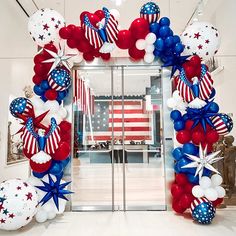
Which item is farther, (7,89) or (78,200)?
(7,89)

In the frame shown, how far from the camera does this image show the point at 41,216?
3322 millimetres

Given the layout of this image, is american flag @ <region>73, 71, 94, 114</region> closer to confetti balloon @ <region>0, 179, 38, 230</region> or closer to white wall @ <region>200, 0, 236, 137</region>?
confetti balloon @ <region>0, 179, 38, 230</region>

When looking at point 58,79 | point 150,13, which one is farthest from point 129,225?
point 150,13

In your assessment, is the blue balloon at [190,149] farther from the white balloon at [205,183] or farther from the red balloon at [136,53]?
the red balloon at [136,53]

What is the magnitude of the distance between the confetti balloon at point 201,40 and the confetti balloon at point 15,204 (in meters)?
2.85

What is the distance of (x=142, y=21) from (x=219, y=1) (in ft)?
9.83

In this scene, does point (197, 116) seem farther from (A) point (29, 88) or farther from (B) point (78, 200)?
(A) point (29, 88)

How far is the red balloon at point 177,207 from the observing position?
11.7ft

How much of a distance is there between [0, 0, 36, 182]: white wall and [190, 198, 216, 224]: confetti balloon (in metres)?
3.90

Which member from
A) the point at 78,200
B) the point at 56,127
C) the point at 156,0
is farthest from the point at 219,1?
the point at 78,200

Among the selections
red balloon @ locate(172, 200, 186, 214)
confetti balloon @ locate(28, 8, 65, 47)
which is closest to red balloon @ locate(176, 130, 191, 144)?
red balloon @ locate(172, 200, 186, 214)

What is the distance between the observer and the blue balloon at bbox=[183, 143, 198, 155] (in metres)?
3.43

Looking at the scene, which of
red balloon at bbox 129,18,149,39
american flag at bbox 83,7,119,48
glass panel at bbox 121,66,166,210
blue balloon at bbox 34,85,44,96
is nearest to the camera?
american flag at bbox 83,7,119,48

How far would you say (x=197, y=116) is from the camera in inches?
134
